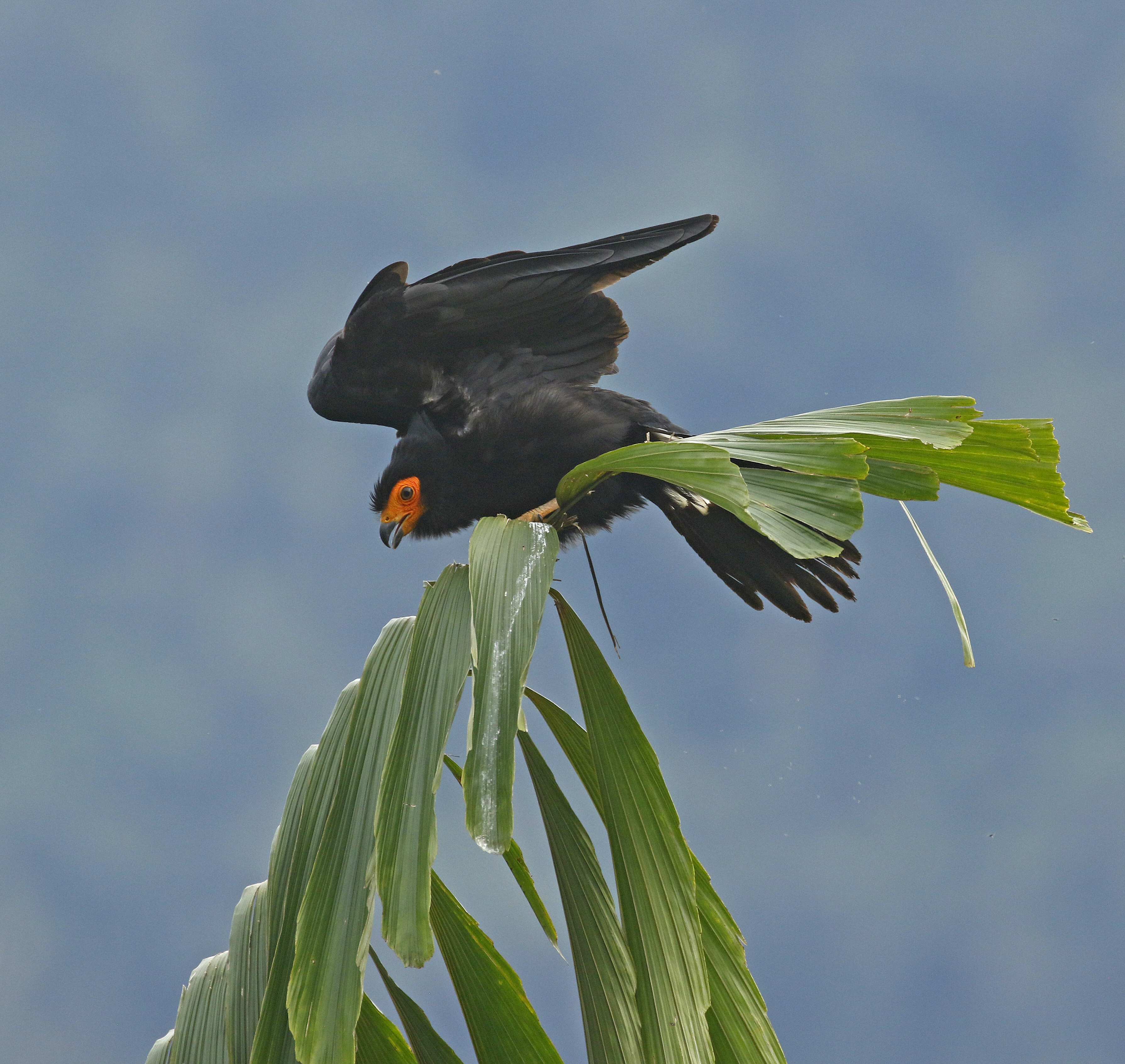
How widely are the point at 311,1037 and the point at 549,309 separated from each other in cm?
150

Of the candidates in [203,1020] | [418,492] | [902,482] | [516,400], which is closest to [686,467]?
[902,482]

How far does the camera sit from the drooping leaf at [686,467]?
948 millimetres

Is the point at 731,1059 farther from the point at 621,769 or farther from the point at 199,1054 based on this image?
the point at 199,1054

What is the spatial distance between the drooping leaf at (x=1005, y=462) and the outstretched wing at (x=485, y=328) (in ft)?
2.30

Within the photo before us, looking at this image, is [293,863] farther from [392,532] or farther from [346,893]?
[392,532]

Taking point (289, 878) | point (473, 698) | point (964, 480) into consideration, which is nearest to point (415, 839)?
point (473, 698)

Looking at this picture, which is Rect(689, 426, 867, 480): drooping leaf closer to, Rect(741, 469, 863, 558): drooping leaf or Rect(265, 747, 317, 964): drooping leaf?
Rect(741, 469, 863, 558): drooping leaf

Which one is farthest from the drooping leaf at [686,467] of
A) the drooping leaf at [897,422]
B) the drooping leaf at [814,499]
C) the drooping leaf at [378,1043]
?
the drooping leaf at [378,1043]

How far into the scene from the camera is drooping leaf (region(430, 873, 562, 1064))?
3.85 feet

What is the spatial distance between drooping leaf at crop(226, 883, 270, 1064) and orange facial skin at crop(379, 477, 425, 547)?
1377mm

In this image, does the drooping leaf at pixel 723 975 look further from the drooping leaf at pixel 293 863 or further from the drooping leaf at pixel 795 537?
the drooping leaf at pixel 795 537

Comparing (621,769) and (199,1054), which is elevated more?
(621,769)

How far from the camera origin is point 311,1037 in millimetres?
896

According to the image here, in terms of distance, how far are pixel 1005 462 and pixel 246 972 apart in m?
1.08
